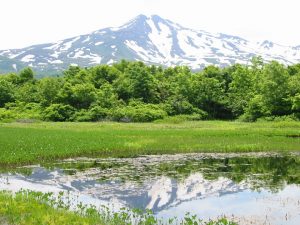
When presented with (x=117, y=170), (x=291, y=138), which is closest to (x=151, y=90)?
(x=291, y=138)

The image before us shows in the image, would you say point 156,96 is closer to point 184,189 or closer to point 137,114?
point 137,114

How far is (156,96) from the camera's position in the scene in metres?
79.4

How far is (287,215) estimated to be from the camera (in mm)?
15039

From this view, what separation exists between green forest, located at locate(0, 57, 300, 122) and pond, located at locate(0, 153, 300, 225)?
117ft

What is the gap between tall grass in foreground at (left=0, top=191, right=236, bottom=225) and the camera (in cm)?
1265

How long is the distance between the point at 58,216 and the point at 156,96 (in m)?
66.6

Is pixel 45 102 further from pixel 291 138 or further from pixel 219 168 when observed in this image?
pixel 219 168

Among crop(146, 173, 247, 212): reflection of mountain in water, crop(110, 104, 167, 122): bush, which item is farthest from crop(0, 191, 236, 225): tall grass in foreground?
crop(110, 104, 167, 122): bush

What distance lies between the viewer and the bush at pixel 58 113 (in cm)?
6914

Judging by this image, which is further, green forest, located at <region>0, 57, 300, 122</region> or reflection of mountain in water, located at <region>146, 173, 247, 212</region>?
green forest, located at <region>0, 57, 300, 122</region>

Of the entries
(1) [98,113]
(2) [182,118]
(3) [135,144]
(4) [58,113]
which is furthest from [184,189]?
(4) [58,113]

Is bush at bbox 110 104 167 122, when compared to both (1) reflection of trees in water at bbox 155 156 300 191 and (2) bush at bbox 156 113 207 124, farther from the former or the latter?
(1) reflection of trees in water at bbox 155 156 300 191

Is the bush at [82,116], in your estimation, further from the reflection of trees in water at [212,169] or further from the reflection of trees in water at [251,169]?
the reflection of trees in water at [251,169]

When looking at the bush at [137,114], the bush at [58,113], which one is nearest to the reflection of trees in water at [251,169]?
the bush at [137,114]
